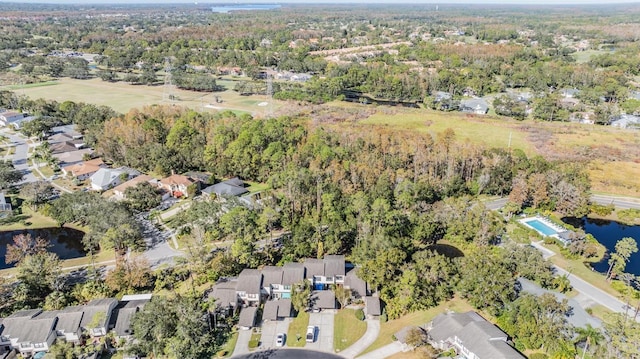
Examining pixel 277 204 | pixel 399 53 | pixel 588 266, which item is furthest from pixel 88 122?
pixel 399 53

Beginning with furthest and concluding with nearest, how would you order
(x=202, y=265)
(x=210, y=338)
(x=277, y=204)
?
1. (x=277, y=204)
2. (x=202, y=265)
3. (x=210, y=338)

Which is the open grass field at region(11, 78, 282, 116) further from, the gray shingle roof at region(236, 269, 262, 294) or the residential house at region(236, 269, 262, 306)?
the residential house at region(236, 269, 262, 306)

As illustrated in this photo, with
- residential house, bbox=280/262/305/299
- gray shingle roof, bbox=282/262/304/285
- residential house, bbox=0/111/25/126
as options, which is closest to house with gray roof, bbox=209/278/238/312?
residential house, bbox=280/262/305/299

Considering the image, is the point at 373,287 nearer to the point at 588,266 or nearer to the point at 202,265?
the point at 202,265

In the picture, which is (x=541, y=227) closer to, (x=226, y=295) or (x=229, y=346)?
(x=226, y=295)

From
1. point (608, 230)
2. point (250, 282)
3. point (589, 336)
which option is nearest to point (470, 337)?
point (589, 336)

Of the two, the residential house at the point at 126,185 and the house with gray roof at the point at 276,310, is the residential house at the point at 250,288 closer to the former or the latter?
the house with gray roof at the point at 276,310
